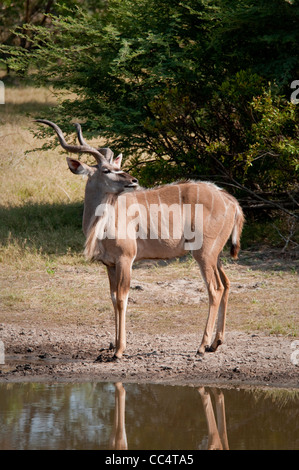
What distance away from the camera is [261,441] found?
383cm

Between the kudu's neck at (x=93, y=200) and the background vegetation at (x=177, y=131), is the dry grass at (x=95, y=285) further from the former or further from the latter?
the kudu's neck at (x=93, y=200)

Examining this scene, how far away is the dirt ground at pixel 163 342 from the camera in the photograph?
4.97 metres

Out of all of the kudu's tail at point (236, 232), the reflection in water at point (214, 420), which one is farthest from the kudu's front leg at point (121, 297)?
the kudu's tail at point (236, 232)

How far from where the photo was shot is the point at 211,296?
539 centimetres

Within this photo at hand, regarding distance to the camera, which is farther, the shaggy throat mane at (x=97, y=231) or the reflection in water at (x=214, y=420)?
the shaggy throat mane at (x=97, y=231)

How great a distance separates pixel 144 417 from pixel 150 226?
1.77m

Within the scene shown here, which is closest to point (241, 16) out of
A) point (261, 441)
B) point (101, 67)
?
point (101, 67)

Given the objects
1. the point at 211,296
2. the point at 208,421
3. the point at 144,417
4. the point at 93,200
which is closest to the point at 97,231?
the point at 93,200

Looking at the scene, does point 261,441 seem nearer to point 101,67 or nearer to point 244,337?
point 244,337

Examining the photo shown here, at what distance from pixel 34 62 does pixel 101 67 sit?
1.31 metres

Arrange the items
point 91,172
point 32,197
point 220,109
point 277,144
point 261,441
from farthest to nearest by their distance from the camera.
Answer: point 32,197
point 220,109
point 277,144
point 91,172
point 261,441

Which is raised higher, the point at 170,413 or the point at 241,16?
the point at 241,16

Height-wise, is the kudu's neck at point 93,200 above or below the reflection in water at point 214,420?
above

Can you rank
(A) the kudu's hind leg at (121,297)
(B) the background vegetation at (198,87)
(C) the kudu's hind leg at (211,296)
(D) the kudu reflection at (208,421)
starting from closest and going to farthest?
(D) the kudu reflection at (208,421) → (A) the kudu's hind leg at (121,297) → (C) the kudu's hind leg at (211,296) → (B) the background vegetation at (198,87)
